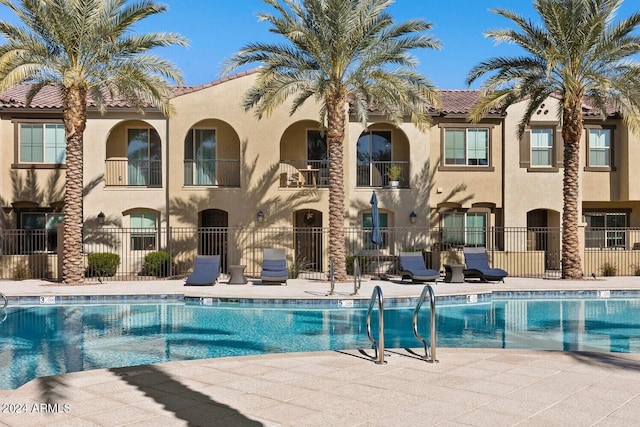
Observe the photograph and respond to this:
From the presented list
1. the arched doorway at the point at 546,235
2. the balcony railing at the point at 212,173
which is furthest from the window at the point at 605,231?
the balcony railing at the point at 212,173

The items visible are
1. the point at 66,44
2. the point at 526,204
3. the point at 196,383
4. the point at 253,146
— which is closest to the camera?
the point at 196,383

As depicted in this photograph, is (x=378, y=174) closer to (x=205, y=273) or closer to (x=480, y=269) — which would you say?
(x=480, y=269)

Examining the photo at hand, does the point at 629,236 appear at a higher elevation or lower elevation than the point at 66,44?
lower

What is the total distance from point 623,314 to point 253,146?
15.0 meters

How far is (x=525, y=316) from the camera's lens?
16.1 meters

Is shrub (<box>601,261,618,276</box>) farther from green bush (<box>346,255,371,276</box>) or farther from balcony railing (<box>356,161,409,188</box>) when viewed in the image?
green bush (<box>346,255,371,276</box>)

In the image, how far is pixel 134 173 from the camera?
26.2 metres

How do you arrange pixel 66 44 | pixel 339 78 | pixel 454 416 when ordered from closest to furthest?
pixel 454 416
pixel 66 44
pixel 339 78

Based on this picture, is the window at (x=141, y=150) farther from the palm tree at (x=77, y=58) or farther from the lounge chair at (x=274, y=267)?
the lounge chair at (x=274, y=267)

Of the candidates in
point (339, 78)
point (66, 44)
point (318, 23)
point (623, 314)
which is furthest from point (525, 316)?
point (66, 44)

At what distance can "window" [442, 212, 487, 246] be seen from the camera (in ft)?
89.7

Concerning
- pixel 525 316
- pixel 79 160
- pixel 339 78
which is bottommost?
pixel 525 316

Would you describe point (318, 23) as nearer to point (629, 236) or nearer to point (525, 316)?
point (525, 316)

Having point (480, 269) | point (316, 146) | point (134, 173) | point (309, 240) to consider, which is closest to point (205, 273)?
point (309, 240)
